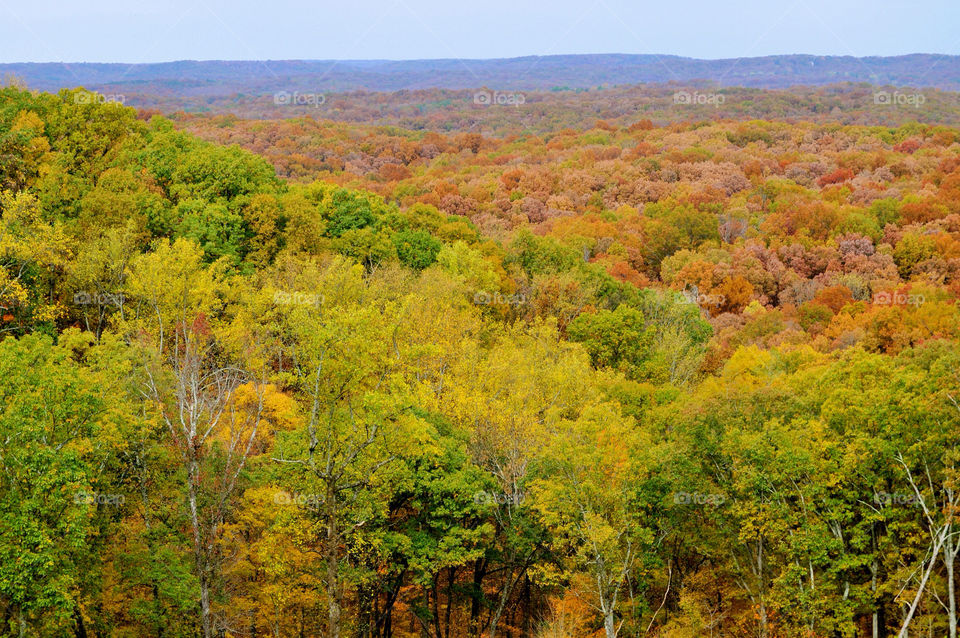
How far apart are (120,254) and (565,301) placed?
3167 cm

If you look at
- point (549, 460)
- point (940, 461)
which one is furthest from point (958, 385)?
point (549, 460)

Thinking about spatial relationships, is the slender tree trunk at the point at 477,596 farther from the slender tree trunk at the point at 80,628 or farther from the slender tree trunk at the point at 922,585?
the slender tree trunk at the point at 922,585

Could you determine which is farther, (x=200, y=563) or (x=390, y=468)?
(x=390, y=468)

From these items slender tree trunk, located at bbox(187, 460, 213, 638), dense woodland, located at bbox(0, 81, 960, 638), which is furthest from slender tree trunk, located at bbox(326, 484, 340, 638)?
slender tree trunk, located at bbox(187, 460, 213, 638)

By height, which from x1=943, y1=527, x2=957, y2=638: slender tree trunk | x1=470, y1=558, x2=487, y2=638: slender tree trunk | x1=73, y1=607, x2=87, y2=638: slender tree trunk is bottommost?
x1=470, y1=558, x2=487, y2=638: slender tree trunk

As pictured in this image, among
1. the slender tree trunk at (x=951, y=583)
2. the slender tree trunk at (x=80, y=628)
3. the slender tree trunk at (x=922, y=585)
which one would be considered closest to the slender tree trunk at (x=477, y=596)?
the slender tree trunk at (x=80, y=628)

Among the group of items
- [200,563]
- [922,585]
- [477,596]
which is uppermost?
[200,563]

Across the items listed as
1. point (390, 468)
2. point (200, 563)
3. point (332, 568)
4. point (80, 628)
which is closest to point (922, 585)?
point (390, 468)

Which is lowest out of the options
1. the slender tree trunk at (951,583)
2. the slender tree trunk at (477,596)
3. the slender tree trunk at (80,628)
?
the slender tree trunk at (477,596)

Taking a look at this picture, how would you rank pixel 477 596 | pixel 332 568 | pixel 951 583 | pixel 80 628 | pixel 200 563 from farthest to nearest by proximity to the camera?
1. pixel 477 596
2. pixel 80 628
3. pixel 951 583
4. pixel 200 563
5. pixel 332 568

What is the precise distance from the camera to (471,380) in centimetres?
3969

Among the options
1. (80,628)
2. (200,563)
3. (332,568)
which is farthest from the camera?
(80,628)

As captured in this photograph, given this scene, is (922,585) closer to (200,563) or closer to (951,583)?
(951,583)

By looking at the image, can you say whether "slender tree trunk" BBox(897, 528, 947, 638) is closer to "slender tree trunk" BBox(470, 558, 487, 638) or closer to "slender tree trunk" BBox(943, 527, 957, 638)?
"slender tree trunk" BBox(943, 527, 957, 638)
